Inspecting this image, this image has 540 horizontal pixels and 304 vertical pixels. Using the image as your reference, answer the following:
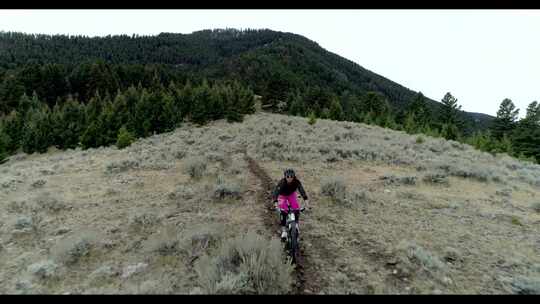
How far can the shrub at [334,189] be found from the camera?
37.6ft

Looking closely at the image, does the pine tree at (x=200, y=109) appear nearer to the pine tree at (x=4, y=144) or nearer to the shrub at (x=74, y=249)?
the pine tree at (x=4, y=144)

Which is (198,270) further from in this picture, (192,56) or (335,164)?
(192,56)

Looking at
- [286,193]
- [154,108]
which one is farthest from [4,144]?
[286,193]

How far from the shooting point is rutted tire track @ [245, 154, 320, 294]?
588cm

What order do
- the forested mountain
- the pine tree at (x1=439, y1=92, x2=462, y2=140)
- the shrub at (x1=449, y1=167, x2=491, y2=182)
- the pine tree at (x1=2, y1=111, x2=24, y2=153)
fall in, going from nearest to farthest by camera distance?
the shrub at (x1=449, y1=167, x2=491, y2=182) < the forested mountain < the pine tree at (x1=2, y1=111, x2=24, y2=153) < the pine tree at (x1=439, y1=92, x2=462, y2=140)

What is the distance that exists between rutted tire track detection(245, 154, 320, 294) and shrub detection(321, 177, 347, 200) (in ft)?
7.43

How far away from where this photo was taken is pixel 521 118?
4447cm

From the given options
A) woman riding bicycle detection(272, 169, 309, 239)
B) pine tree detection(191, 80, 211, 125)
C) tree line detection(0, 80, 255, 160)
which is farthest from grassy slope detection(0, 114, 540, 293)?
pine tree detection(191, 80, 211, 125)

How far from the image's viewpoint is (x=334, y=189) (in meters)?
11.8

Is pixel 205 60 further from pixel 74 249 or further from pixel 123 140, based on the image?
pixel 74 249

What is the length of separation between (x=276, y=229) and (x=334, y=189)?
408cm

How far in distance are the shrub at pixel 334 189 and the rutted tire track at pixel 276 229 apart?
7.43ft

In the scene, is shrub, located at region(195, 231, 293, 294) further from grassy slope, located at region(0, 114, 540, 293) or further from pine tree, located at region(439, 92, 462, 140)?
pine tree, located at region(439, 92, 462, 140)

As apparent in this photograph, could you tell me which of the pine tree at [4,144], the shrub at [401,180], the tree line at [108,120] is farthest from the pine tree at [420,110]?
the pine tree at [4,144]
